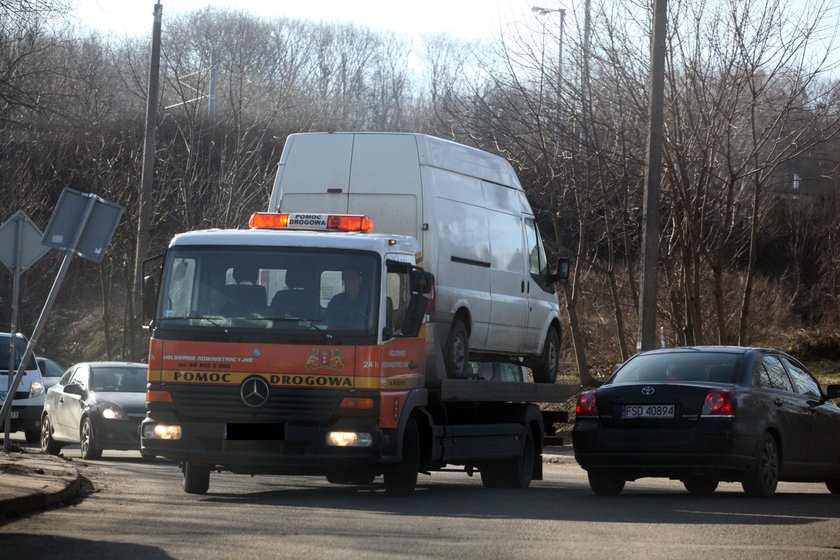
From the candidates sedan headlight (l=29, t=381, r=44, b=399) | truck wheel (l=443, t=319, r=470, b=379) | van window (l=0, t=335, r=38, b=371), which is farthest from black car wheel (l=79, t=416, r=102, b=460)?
truck wheel (l=443, t=319, r=470, b=379)

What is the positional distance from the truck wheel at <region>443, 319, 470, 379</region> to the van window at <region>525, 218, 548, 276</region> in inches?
101

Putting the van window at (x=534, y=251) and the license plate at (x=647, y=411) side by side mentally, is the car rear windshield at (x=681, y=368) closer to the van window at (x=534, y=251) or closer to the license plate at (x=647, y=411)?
the license plate at (x=647, y=411)

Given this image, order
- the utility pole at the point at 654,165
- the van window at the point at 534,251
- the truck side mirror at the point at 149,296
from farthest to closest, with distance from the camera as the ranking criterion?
1. the utility pole at the point at 654,165
2. the van window at the point at 534,251
3. the truck side mirror at the point at 149,296

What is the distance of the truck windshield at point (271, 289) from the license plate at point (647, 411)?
2.75 m

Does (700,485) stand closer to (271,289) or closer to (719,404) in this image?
(719,404)

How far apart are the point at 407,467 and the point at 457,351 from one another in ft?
5.42

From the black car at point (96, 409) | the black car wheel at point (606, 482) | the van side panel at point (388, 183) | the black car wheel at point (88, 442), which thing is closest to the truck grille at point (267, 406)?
the van side panel at point (388, 183)

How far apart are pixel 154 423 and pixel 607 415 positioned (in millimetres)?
4245

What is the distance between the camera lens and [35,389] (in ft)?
76.0

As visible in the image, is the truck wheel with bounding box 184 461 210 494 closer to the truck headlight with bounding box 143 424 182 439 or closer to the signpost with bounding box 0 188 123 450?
the truck headlight with bounding box 143 424 182 439

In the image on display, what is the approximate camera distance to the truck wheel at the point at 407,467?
12.0m

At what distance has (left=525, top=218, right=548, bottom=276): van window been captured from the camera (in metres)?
16.1

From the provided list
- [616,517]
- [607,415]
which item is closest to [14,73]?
[607,415]

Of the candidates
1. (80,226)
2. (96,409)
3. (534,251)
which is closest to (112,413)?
(96,409)
